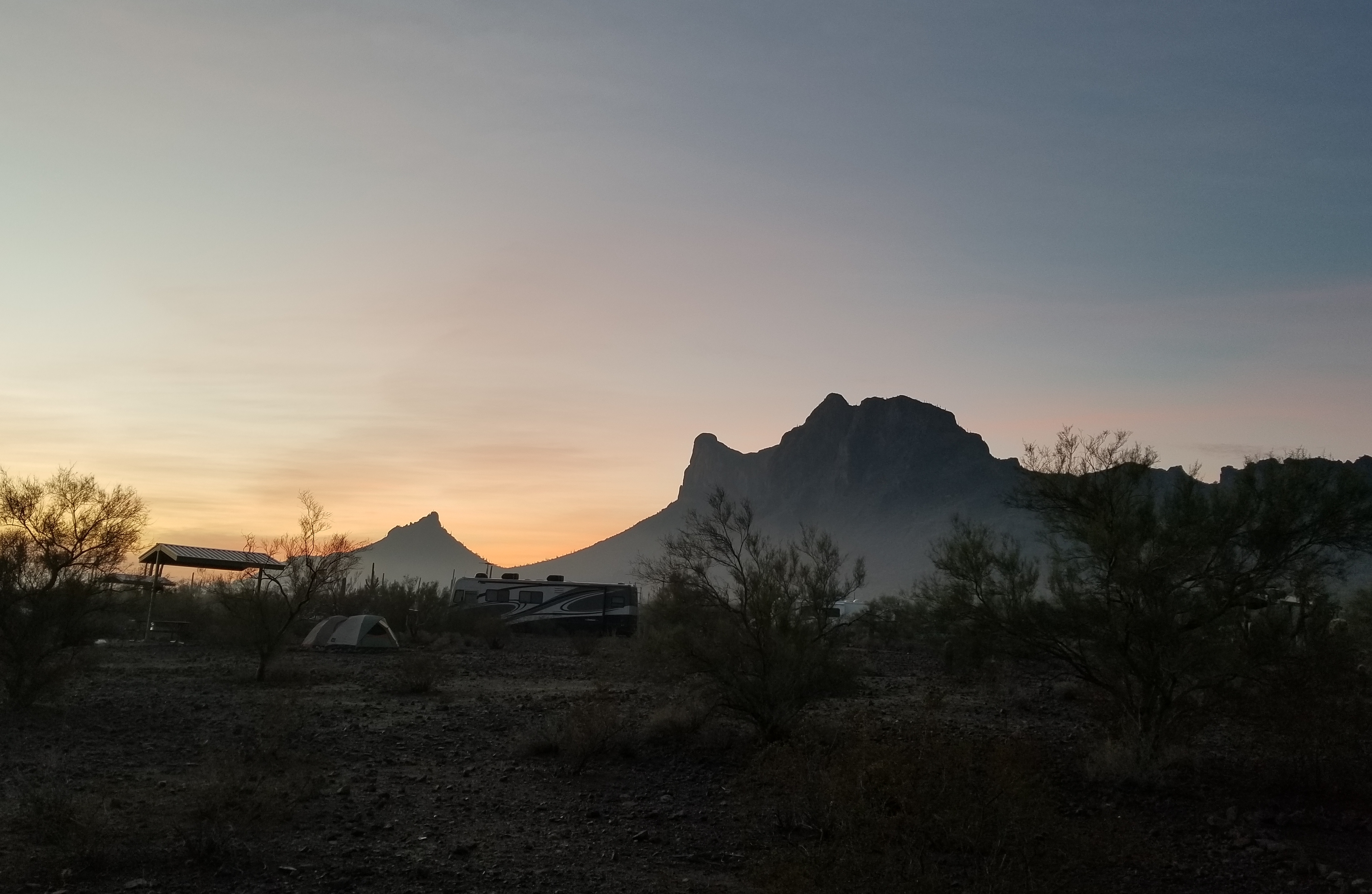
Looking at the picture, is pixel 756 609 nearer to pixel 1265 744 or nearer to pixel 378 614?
pixel 1265 744

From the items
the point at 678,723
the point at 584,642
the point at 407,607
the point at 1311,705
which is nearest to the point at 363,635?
the point at 407,607

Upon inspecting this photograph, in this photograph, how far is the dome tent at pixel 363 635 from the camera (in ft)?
116

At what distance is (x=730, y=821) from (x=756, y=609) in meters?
4.91

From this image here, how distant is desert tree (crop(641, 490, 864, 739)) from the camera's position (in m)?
15.0

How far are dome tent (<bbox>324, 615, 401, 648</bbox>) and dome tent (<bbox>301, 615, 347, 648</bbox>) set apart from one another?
0.34 feet

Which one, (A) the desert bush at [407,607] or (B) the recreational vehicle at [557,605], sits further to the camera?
(B) the recreational vehicle at [557,605]

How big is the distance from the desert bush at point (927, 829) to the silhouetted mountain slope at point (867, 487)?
379 feet

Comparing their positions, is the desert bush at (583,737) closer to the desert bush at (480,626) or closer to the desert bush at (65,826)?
the desert bush at (65,826)

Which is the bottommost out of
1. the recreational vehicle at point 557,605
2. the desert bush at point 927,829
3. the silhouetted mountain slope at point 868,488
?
the desert bush at point 927,829

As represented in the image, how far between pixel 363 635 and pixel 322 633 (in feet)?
6.92

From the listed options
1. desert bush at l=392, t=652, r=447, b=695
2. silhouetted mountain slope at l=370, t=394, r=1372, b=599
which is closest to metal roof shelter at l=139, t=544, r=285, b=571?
desert bush at l=392, t=652, r=447, b=695

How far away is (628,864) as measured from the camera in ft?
30.1

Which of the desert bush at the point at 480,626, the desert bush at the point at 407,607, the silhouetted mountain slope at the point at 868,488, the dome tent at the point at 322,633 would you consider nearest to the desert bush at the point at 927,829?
the dome tent at the point at 322,633

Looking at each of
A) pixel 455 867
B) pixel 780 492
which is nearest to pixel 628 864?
pixel 455 867
